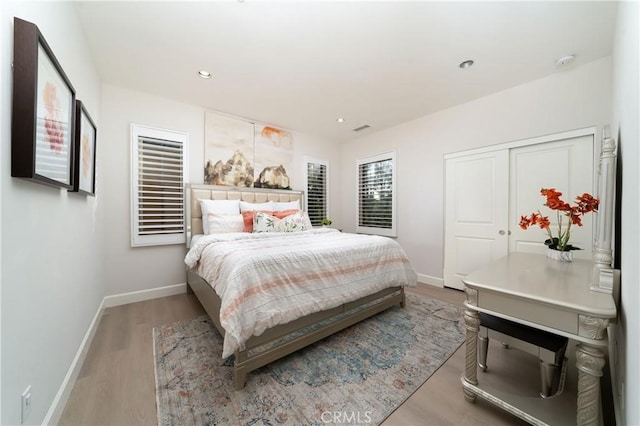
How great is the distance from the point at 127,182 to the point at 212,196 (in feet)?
3.31

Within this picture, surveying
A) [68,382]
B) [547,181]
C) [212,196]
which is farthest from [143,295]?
[547,181]

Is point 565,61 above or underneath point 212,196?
above

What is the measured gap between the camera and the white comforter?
1.58 metres

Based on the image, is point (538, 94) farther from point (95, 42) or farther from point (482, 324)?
point (95, 42)

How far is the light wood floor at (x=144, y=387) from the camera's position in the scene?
4.42 feet

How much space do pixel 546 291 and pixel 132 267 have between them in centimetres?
404

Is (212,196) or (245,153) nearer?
(212,196)

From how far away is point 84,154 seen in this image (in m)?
1.89

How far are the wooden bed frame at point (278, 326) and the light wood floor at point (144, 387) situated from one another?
1.79 ft

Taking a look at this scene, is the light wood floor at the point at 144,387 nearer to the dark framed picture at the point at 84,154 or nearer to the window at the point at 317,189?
the dark framed picture at the point at 84,154

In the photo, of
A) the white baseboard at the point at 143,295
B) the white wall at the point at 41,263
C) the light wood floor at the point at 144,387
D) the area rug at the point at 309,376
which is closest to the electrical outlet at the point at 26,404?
the white wall at the point at 41,263

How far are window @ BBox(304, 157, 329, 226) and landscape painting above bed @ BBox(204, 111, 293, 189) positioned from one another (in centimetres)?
49

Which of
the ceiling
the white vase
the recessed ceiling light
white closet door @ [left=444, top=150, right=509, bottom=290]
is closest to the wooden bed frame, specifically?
white closet door @ [left=444, top=150, right=509, bottom=290]

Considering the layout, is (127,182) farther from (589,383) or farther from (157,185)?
(589,383)
